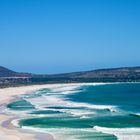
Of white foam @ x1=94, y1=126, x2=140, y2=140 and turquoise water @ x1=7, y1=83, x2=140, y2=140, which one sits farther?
turquoise water @ x1=7, y1=83, x2=140, y2=140

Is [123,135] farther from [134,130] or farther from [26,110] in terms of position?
[26,110]

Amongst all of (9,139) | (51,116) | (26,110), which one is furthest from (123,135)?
(26,110)

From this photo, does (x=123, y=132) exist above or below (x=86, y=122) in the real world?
below

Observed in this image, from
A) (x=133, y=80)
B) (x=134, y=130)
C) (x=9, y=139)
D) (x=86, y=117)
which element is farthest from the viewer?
(x=133, y=80)

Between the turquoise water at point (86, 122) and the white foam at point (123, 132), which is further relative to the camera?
the turquoise water at point (86, 122)

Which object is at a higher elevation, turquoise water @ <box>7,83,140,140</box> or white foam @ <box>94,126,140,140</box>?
turquoise water @ <box>7,83,140,140</box>

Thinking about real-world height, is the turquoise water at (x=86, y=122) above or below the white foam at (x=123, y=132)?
above

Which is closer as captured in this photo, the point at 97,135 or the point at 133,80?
the point at 97,135

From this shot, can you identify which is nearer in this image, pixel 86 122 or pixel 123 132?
pixel 123 132
